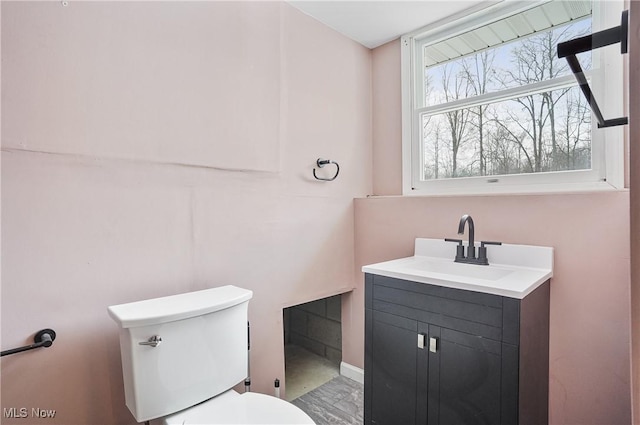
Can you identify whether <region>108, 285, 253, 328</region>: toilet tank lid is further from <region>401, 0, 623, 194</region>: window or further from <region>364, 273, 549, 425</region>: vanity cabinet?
<region>401, 0, 623, 194</region>: window

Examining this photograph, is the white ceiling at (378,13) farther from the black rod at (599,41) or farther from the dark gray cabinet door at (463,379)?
the dark gray cabinet door at (463,379)

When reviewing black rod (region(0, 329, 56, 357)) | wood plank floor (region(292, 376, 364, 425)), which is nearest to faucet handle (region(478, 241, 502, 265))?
wood plank floor (region(292, 376, 364, 425))

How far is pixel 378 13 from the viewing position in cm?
196

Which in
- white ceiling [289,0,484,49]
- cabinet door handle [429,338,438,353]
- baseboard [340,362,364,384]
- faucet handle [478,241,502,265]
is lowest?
baseboard [340,362,364,384]

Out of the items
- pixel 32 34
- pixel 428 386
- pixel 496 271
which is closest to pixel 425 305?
pixel 428 386

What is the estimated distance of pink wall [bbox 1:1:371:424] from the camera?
3.75 feet

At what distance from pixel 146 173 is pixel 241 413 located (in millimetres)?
1008

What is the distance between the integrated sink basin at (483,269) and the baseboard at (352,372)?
2.86 feet

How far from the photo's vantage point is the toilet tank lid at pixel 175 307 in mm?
1142

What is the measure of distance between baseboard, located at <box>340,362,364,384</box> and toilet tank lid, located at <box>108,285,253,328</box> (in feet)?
3.95

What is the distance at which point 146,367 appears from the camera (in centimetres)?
115

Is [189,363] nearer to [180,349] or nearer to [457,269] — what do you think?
[180,349]

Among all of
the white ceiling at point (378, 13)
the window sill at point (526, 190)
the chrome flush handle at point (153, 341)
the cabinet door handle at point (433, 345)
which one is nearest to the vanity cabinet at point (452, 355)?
the cabinet door handle at point (433, 345)

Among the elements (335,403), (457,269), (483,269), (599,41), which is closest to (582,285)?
(483,269)
